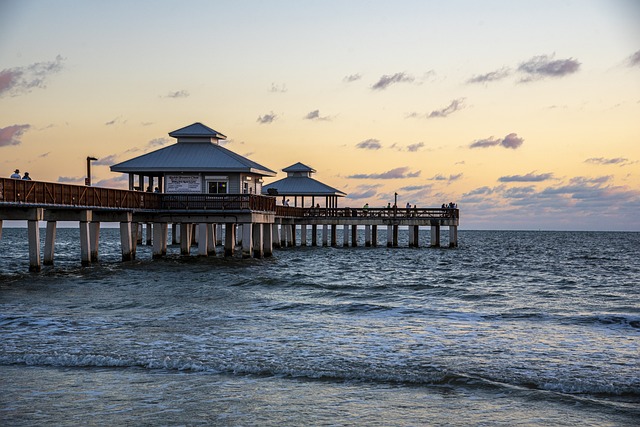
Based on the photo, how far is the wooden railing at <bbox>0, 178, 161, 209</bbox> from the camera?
30.1 metres

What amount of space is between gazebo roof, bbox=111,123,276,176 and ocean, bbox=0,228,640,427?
16.6 metres

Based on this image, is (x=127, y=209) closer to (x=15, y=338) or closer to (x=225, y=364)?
(x=15, y=338)

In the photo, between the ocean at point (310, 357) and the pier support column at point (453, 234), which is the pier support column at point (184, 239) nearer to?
the ocean at point (310, 357)

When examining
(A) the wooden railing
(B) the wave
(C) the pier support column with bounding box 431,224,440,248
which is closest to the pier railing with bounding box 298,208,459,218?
(C) the pier support column with bounding box 431,224,440,248

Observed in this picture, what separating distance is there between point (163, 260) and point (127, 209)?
5802 mm

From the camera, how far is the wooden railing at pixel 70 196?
30.1 metres

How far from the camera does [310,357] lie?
14.7 meters

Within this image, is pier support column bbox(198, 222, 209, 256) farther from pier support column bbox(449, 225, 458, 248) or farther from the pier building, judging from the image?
pier support column bbox(449, 225, 458, 248)

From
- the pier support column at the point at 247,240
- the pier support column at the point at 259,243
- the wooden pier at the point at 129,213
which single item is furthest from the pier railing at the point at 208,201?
the pier support column at the point at 259,243

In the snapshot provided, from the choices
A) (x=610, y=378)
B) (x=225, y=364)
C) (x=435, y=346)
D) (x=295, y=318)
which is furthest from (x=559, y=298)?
(x=225, y=364)

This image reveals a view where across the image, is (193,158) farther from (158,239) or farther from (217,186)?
(158,239)

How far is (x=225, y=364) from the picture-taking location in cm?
1390

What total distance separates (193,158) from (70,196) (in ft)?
42.3

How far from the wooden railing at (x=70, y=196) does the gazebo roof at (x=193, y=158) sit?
3.05 m
